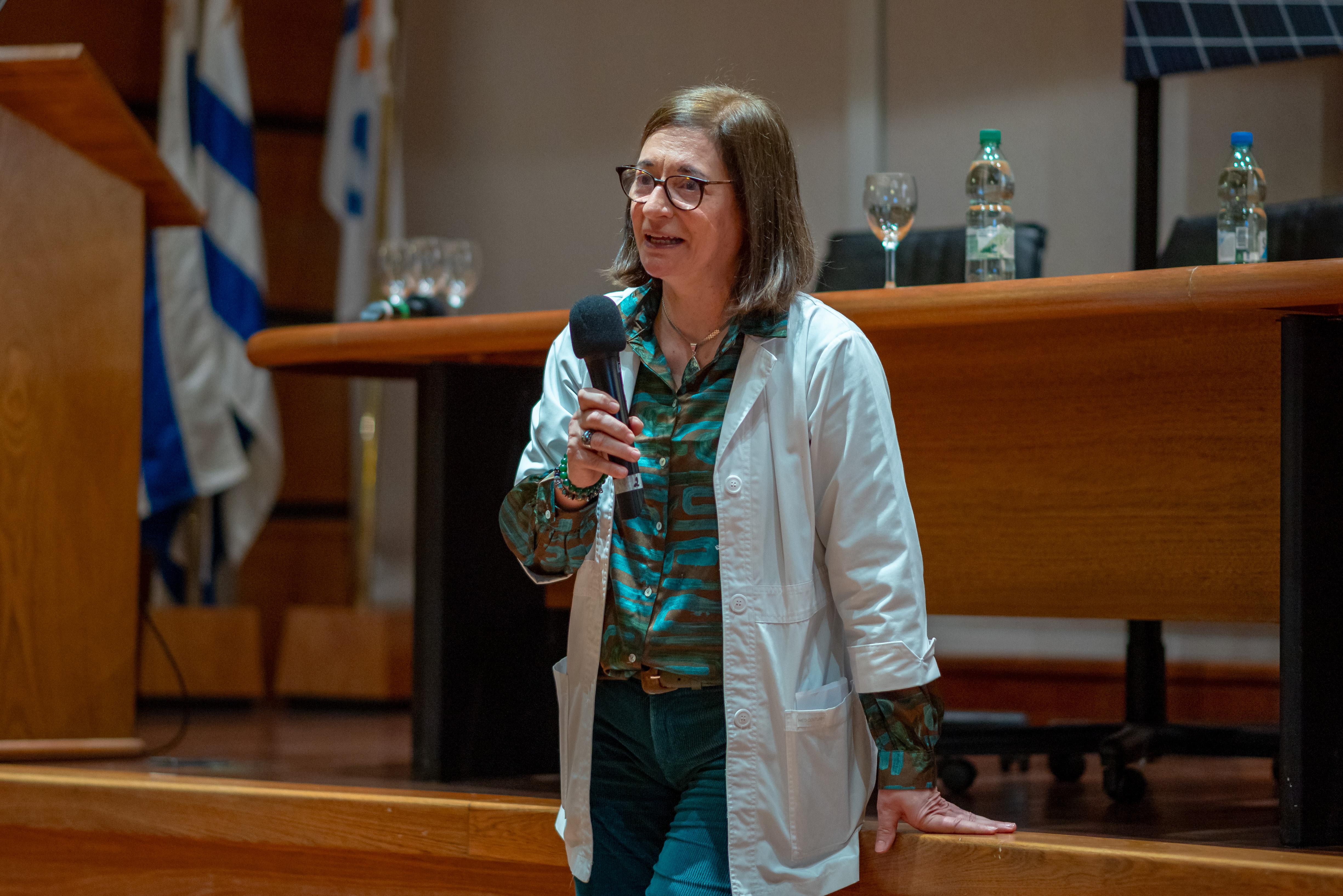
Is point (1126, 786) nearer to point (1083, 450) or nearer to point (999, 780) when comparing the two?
point (999, 780)

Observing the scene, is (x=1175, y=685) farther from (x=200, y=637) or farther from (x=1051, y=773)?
(x=200, y=637)

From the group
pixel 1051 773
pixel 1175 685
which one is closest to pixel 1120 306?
pixel 1051 773

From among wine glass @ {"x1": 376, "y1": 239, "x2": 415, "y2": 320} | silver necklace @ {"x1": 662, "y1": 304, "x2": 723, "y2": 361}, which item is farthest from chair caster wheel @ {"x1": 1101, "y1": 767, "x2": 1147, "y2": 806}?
wine glass @ {"x1": 376, "y1": 239, "x2": 415, "y2": 320}

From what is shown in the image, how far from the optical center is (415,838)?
6.91 feet

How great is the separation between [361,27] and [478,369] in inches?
88.3

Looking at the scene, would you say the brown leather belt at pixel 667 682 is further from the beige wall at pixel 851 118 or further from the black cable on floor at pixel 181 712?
the beige wall at pixel 851 118

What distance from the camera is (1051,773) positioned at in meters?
2.86

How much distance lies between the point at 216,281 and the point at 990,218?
2633 mm

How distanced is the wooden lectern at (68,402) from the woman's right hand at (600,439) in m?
1.54

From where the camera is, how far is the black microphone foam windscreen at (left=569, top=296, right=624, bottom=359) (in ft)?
4.74

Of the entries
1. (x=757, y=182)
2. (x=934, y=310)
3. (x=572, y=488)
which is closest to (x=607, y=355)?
(x=572, y=488)

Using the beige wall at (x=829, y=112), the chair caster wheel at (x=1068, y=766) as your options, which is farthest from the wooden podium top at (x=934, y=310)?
the beige wall at (x=829, y=112)

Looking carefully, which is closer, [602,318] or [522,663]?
[602,318]

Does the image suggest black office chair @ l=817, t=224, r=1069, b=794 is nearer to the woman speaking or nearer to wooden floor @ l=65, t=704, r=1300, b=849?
wooden floor @ l=65, t=704, r=1300, b=849
